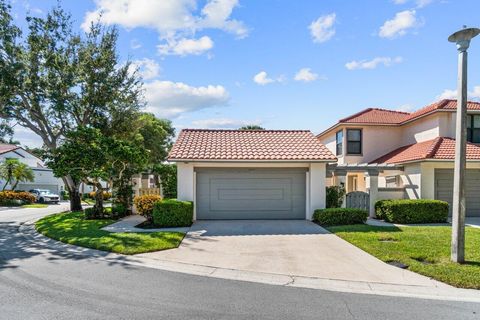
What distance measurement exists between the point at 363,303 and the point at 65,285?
512 cm

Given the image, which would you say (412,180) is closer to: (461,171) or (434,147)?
(434,147)

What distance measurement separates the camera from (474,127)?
55.4 ft

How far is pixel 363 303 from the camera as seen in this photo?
524cm

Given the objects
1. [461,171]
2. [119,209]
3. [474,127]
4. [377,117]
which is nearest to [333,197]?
[461,171]

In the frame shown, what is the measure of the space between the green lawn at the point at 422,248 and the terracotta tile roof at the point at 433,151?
13.4 ft

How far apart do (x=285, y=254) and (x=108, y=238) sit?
5.27m

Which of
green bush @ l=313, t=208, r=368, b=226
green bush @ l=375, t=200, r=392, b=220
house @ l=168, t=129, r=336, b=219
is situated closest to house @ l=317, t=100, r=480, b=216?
green bush @ l=375, t=200, r=392, b=220

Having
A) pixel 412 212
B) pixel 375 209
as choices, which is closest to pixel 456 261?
pixel 412 212

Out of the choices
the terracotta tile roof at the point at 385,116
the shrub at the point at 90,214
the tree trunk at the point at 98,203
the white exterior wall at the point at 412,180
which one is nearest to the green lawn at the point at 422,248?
the white exterior wall at the point at 412,180

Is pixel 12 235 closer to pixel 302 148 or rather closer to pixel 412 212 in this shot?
pixel 302 148

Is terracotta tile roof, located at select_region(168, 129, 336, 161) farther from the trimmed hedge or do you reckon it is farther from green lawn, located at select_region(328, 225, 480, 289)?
green lawn, located at select_region(328, 225, 480, 289)

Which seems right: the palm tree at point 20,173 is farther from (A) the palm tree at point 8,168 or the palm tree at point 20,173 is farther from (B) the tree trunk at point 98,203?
(B) the tree trunk at point 98,203

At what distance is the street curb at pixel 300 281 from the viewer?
5641mm

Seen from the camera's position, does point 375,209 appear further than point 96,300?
Yes
